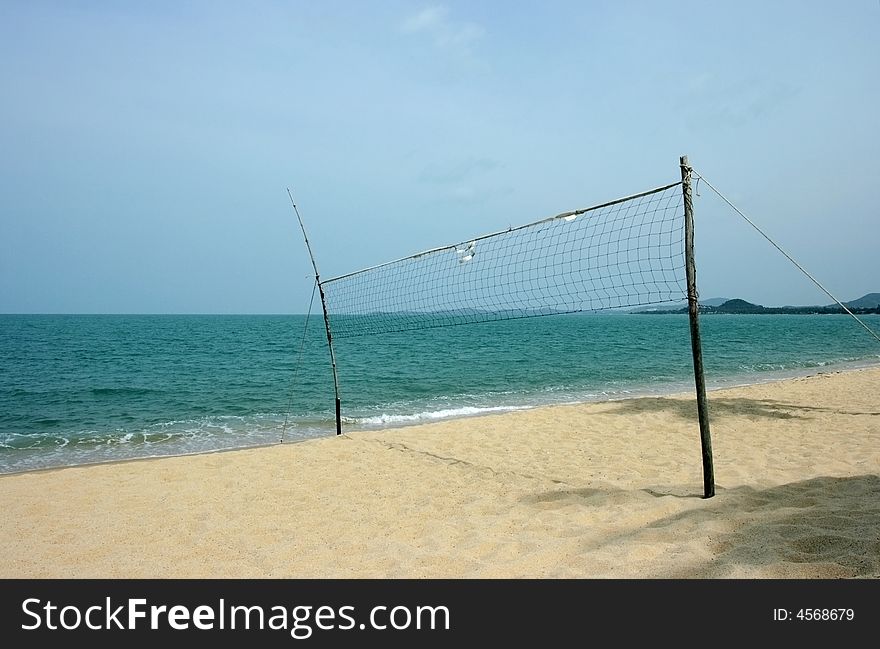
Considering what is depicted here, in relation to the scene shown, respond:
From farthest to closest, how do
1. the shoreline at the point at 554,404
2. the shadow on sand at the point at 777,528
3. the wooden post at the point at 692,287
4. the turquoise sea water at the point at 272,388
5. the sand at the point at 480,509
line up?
the turquoise sea water at the point at 272,388 → the shoreline at the point at 554,404 → the wooden post at the point at 692,287 → the sand at the point at 480,509 → the shadow on sand at the point at 777,528

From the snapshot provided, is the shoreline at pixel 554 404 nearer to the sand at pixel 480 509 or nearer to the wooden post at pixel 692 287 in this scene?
the sand at pixel 480 509

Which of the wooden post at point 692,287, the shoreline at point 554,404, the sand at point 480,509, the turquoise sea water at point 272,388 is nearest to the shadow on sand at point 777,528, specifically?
the sand at point 480,509

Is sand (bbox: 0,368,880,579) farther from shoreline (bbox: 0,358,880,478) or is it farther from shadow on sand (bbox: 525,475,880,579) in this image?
shoreline (bbox: 0,358,880,478)

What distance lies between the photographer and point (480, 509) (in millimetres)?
4621

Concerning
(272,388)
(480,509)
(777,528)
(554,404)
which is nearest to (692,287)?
(777,528)

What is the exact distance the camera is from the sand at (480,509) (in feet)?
11.0

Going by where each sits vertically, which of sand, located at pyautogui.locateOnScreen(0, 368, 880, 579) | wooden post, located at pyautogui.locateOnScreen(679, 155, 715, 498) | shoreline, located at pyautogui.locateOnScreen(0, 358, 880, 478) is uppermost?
wooden post, located at pyautogui.locateOnScreen(679, 155, 715, 498)

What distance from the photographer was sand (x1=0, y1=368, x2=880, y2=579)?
334cm

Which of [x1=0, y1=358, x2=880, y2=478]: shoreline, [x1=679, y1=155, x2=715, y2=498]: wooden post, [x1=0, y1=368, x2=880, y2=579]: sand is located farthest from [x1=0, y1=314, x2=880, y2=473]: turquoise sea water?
[x1=679, y1=155, x2=715, y2=498]: wooden post

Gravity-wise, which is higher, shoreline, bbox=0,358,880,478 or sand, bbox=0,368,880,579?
sand, bbox=0,368,880,579

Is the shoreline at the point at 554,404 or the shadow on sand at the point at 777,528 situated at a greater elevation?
the shadow on sand at the point at 777,528

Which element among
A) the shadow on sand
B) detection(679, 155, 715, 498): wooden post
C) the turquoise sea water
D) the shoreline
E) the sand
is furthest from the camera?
the turquoise sea water

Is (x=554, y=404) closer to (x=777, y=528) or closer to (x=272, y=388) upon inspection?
(x=272, y=388)
